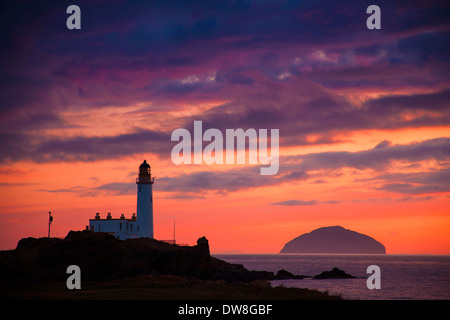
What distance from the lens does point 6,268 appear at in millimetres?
64688

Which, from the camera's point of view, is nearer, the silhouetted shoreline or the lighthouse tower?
the silhouetted shoreline

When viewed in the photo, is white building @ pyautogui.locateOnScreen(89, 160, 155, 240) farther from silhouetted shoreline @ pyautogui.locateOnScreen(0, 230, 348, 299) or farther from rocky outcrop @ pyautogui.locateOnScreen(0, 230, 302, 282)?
rocky outcrop @ pyautogui.locateOnScreen(0, 230, 302, 282)

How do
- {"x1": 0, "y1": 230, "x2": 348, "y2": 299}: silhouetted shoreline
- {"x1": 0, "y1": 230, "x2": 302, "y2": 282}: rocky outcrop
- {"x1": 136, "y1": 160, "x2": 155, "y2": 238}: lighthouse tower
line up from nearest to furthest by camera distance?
{"x1": 0, "y1": 230, "x2": 348, "y2": 299}: silhouetted shoreline → {"x1": 0, "y1": 230, "x2": 302, "y2": 282}: rocky outcrop → {"x1": 136, "y1": 160, "x2": 155, "y2": 238}: lighthouse tower

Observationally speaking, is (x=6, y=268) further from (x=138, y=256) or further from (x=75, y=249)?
(x=138, y=256)

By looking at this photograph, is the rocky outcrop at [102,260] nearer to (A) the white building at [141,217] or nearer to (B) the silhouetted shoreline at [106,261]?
(B) the silhouetted shoreline at [106,261]

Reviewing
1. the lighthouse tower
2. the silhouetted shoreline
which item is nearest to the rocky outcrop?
the silhouetted shoreline

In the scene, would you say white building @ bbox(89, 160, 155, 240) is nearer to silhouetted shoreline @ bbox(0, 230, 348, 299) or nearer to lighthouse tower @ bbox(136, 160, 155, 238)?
lighthouse tower @ bbox(136, 160, 155, 238)

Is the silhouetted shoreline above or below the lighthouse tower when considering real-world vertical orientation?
below

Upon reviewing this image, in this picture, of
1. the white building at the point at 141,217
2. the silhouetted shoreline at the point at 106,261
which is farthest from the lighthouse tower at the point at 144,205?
the silhouetted shoreline at the point at 106,261

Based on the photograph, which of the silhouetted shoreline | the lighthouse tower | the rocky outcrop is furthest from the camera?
the lighthouse tower

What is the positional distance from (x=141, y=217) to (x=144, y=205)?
6.67 ft

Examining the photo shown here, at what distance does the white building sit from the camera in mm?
90688
